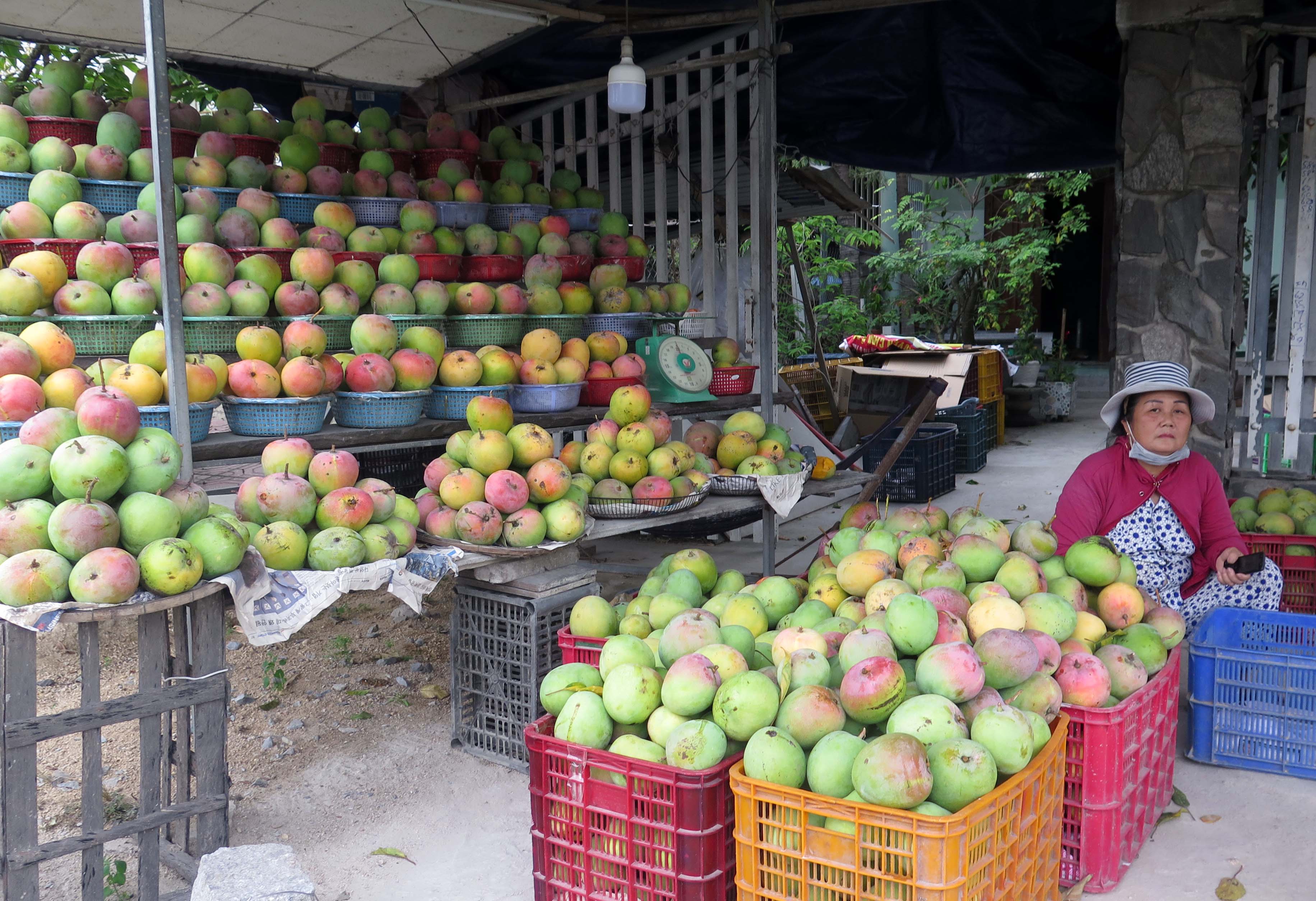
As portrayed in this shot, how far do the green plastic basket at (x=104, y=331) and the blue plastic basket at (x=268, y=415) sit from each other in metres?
0.40

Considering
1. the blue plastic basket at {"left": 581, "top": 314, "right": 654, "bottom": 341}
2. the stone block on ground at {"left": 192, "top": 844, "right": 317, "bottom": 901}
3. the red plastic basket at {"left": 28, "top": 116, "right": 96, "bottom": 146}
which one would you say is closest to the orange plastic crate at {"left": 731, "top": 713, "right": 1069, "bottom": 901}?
the stone block on ground at {"left": 192, "top": 844, "right": 317, "bottom": 901}

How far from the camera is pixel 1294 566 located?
420cm

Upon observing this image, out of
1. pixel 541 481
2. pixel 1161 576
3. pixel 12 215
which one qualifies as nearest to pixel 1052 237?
pixel 1161 576

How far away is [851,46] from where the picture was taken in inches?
253

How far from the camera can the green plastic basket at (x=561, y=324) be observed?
15.8 ft

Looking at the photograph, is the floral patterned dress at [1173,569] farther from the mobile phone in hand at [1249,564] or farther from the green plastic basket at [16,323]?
the green plastic basket at [16,323]

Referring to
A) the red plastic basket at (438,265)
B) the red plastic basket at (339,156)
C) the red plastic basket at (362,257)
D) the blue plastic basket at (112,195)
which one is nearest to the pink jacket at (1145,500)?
the red plastic basket at (438,265)

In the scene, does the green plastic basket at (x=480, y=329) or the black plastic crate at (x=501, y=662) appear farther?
the green plastic basket at (x=480, y=329)

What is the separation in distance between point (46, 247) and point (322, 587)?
190cm

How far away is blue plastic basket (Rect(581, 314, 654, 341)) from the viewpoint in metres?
5.14

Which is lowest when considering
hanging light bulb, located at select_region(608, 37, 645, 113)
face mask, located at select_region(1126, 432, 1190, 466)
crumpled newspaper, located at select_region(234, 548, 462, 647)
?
crumpled newspaper, located at select_region(234, 548, 462, 647)

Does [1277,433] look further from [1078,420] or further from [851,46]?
[1078,420]

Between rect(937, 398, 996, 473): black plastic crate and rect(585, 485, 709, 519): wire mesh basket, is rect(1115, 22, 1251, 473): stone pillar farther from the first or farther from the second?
rect(937, 398, 996, 473): black plastic crate

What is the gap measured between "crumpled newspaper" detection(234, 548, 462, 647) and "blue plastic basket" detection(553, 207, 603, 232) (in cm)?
271
